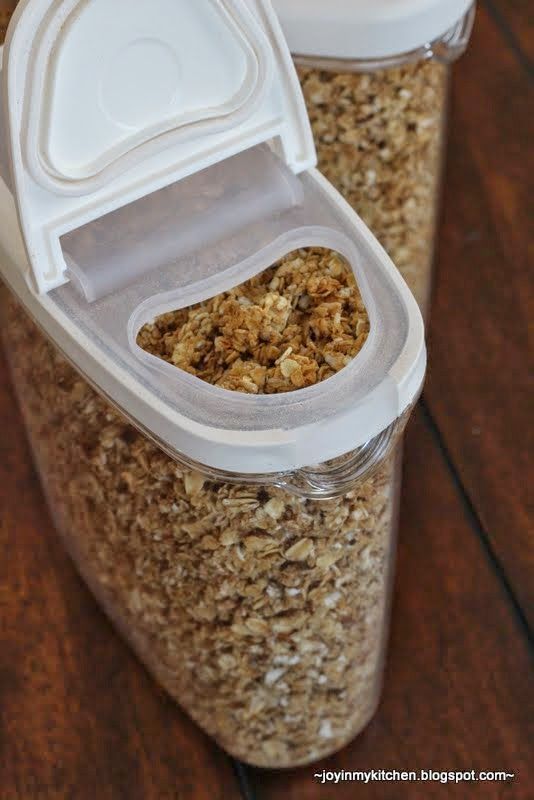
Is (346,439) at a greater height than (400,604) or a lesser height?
greater

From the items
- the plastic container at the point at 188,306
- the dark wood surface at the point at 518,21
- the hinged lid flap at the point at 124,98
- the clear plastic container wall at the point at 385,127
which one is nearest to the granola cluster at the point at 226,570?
the plastic container at the point at 188,306

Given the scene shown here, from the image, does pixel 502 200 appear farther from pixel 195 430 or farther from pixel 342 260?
pixel 195 430

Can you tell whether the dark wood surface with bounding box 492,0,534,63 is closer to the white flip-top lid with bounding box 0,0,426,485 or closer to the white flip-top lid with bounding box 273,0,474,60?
the white flip-top lid with bounding box 273,0,474,60

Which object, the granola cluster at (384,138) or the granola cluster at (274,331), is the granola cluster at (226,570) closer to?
the granola cluster at (274,331)

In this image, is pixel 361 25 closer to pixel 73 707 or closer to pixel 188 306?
pixel 188 306

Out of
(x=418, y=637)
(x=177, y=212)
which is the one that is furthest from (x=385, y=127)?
(x=418, y=637)

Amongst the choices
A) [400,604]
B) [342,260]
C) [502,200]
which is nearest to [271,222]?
[342,260]
